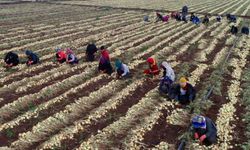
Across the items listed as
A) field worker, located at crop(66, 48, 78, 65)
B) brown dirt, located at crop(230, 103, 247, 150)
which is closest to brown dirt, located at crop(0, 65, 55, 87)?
field worker, located at crop(66, 48, 78, 65)

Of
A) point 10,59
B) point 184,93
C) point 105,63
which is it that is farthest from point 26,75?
point 184,93

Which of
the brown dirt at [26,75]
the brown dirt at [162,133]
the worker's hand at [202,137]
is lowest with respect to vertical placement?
the brown dirt at [162,133]

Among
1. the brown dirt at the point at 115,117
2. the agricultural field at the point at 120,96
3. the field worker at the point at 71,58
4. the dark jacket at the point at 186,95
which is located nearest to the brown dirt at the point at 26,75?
the agricultural field at the point at 120,96

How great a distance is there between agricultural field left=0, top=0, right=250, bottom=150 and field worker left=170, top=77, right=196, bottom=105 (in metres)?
0.35

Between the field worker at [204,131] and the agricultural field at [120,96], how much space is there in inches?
9.0

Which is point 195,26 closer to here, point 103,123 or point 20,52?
point 20,52

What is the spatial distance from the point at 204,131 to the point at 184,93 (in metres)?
3.75

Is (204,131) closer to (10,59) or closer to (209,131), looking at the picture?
(209,131)

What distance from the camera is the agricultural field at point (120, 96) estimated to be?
1473 centimetres

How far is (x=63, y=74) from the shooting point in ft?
74.1

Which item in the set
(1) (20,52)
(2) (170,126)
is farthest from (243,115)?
(1) (20,52)

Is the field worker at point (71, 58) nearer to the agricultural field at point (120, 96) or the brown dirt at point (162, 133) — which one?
the agricultural field at point (120, 96)

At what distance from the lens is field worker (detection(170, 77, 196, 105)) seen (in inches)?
696

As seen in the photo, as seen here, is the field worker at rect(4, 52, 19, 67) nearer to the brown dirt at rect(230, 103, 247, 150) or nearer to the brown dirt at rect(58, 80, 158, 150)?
the brown dirt at rect(58, 80, 158, 150)
